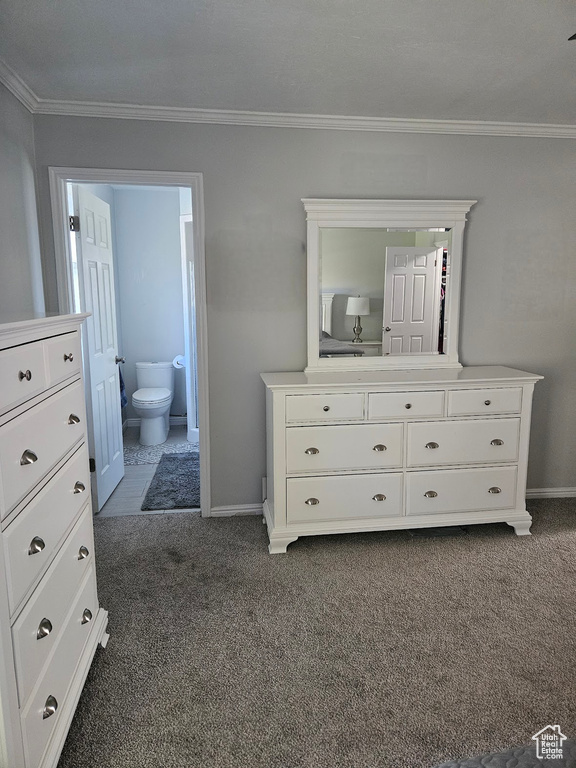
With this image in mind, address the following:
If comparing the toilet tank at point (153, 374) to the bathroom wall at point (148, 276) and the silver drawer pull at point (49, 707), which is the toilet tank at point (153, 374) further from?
the silver drawer pull at point (49, 707)

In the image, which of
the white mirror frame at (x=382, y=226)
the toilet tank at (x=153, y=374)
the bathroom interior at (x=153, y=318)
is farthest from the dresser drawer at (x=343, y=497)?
the toilet tank at (x=153, y=374)

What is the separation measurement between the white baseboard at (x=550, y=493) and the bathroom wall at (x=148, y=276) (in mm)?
3605

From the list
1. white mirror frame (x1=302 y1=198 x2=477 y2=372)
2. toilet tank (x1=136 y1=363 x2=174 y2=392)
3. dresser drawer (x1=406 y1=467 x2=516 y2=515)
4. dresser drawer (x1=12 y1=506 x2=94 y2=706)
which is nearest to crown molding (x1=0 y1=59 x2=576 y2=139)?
white mirror frame (x1=302 y1=198 x2=477 y2=372)

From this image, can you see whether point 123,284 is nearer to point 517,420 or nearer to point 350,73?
point 350,73

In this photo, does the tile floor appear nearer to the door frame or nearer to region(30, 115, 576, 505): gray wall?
region(30, 115, 576, 505): gray wall

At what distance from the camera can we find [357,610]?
7.96 feet

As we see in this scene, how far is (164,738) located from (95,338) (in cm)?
245

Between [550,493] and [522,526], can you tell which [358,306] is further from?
[550,493]

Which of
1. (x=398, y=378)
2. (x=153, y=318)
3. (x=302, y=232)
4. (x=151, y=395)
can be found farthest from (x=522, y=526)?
(x=153, y=318)

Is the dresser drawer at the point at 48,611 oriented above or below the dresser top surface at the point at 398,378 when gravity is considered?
below

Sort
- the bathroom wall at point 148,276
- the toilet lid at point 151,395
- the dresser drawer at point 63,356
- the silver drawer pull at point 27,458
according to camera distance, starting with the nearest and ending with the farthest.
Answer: the silver drawer pull at point 27,458, the dresser drawer at point 63,356, the toilet lid at point 151,395, the bathroom wall at point 148,276

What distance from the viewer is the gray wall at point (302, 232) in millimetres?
3084

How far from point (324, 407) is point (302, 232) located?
1.10 meters

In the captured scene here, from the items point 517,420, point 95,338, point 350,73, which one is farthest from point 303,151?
point 517,420
